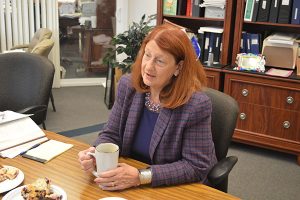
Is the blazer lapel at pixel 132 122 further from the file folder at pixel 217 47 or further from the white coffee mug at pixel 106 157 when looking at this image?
the file folder at pixel 217 47

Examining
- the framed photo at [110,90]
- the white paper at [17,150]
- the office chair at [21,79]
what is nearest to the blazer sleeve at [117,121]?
the white paper at [17,150]

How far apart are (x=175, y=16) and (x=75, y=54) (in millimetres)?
2301

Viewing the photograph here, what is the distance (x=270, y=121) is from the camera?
3.10 metres

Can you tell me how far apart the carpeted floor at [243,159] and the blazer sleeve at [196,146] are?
133cm

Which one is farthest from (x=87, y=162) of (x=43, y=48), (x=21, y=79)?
(x=43, y=48)

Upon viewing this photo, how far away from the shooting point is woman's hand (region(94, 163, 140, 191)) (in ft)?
4.01

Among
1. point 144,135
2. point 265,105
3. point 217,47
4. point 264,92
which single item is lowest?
point 265,105

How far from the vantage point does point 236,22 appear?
3.16m

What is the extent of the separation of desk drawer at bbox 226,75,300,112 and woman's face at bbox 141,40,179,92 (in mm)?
1793

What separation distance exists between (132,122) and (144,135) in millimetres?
74

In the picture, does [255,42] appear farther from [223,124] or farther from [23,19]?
[23,19]

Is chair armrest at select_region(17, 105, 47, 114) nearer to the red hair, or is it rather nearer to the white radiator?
the red hair

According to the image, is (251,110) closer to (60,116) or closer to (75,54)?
(60,116)

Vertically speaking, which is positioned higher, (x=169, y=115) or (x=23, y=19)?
(x=23, y=19)
